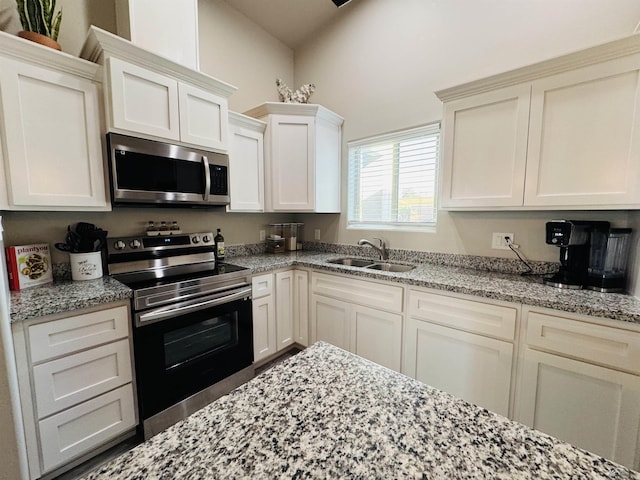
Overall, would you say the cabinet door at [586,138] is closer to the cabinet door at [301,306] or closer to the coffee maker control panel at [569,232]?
the coffee maker control panel at [569,232]

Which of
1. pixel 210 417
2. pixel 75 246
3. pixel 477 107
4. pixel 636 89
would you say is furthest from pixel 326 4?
pixel 210 417

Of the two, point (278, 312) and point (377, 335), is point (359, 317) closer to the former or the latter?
point (377, 335)

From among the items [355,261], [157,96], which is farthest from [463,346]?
[157,96]

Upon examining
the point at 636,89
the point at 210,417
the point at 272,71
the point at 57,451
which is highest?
the point at 272,71

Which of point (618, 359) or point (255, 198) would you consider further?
point (255, 198)

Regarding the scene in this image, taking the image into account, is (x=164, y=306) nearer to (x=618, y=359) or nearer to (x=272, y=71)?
(x=618, y=359)

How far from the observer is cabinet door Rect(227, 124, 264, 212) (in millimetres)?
2320

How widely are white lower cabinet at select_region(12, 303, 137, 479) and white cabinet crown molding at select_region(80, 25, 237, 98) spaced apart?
1447mm

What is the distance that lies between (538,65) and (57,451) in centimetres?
322

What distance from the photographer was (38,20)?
1493mm

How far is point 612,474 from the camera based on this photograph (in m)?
0.44

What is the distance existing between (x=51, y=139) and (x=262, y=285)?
61.1 inches

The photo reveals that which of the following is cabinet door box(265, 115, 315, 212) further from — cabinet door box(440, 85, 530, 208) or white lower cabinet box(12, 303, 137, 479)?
white lower cabinet box(12, 303, 137, 479)

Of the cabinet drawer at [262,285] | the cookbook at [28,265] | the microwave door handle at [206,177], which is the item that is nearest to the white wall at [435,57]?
the cabinet drawer at [262,285]
